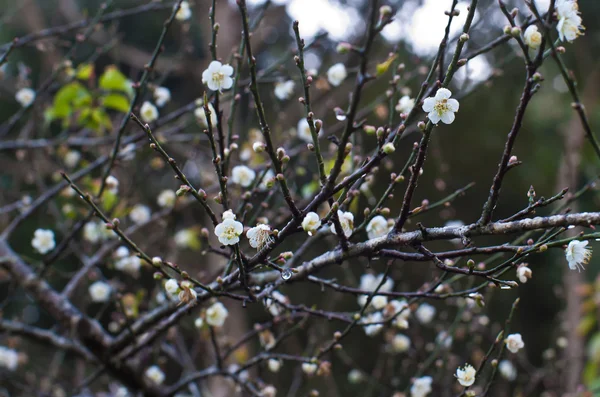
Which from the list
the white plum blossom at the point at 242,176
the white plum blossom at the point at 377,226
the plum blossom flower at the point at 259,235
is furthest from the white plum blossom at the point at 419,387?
the plum blossom flower at the point at 259,235

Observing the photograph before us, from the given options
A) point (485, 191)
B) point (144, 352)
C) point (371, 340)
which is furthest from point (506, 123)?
point (144, 352)

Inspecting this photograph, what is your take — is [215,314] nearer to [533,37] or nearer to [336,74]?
[336,74]

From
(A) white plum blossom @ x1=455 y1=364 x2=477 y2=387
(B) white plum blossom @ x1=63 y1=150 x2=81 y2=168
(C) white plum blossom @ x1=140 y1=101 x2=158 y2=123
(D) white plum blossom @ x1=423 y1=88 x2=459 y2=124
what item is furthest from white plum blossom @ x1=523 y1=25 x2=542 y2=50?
(B) white plum blossom @ x1=63 y1=150 x2=81 y2=168

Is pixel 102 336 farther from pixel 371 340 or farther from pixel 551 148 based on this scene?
pixel 551 148

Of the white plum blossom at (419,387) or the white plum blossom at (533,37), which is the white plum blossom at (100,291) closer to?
the white plum blossom at (419,387)

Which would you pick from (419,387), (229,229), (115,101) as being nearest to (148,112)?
(115,101)
